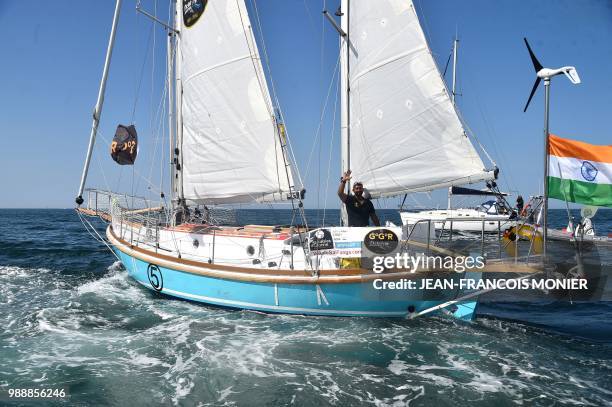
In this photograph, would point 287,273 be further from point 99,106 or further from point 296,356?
point 99,106

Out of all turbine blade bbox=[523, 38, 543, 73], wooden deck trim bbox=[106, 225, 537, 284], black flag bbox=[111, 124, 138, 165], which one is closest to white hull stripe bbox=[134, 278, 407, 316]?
wooden deck trim bbox=[106, 225, 537, 284]

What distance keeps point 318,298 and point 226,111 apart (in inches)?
258

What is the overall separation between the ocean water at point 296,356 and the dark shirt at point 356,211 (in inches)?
103

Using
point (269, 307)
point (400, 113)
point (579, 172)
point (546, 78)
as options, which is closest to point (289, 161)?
point (400, 113)

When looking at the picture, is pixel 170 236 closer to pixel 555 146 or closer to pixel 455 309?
pixel 455 309

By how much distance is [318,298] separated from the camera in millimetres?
9641

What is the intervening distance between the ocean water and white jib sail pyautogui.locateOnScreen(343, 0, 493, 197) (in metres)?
4.04

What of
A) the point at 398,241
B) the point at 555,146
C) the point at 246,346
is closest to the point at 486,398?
the point at 398,241

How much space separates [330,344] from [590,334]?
6.04 metres

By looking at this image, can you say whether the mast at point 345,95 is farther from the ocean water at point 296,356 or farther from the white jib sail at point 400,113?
the ocean water at point 296,356

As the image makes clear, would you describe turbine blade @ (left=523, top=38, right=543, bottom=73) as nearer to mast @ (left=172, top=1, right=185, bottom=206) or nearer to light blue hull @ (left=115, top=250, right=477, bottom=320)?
light blue hull @ (left=115, top=250, right=477, bottom=320)

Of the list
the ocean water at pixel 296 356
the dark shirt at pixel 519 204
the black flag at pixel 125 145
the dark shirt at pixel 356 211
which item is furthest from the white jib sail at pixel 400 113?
the dark shirt at pixel 519 204

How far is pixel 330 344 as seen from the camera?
843 cm

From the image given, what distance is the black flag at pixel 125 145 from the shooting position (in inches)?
546
